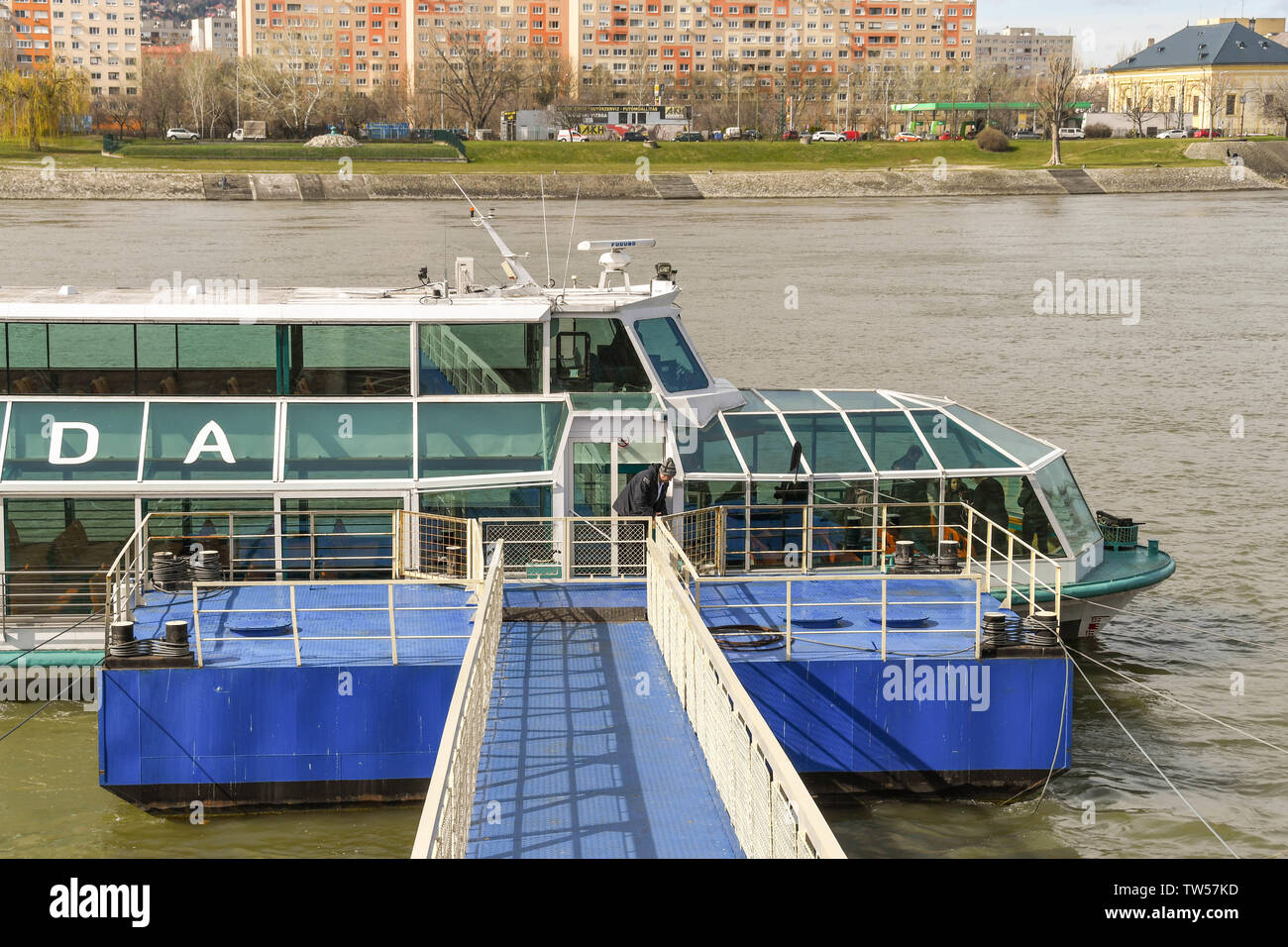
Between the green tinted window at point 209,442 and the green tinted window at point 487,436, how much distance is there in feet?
5.75

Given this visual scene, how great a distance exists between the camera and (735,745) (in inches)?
407

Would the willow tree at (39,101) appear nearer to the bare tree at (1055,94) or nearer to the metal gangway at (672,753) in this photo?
→ the bare tree at (1055,94)

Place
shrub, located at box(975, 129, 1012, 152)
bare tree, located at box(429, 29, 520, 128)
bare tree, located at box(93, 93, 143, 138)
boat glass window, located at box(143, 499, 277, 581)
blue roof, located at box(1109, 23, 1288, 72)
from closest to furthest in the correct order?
boat glass window, located at box(143, 499, 277, 581) < shrub, located at box(975, 129, 1012, 152) < bare tree, located at box(93, 93, 143, 138) < bare tree, located at box(429, 29, 520, 128) < blue roof, located at box(1109, 23, 1288, 72)

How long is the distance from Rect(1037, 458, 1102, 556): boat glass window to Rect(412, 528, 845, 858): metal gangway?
5.44 metres

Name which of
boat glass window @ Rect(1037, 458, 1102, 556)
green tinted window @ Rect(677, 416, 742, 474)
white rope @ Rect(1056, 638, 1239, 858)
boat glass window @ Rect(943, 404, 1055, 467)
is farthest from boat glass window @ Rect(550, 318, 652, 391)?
white rope @ Rect(1056, 638, 1239, 858)

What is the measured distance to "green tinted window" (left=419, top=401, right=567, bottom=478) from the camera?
16.9 m

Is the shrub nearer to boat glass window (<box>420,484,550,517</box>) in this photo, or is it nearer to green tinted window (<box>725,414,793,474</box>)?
green tinted window (<box>725,414,793,474</box>)

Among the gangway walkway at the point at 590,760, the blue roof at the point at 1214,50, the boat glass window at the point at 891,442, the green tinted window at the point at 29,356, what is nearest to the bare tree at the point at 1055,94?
the blue roof at the point at 1214,50

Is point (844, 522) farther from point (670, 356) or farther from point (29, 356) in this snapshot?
point (29, 356)

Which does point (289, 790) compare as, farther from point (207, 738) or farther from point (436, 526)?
point (436, 526)

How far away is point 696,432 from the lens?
57.8ft

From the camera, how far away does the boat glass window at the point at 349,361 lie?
57.0 feet

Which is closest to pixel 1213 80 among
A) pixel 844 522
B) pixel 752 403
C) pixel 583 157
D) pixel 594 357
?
pixel 583 157
